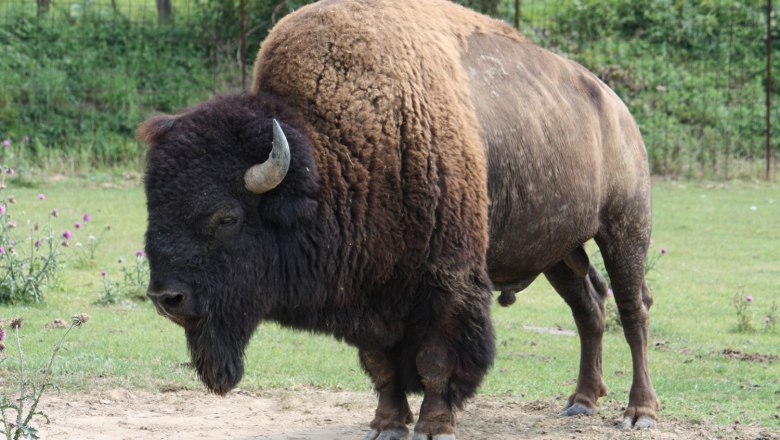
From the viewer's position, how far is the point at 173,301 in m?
5.14

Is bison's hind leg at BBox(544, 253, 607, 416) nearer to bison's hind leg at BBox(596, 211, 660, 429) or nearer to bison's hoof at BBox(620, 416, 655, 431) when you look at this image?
bison's hind leg at BBox(596, 211, 660, 429)

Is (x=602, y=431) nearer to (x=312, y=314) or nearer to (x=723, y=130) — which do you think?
(x=312, y=314)

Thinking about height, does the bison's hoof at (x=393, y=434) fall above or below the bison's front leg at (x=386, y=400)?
below

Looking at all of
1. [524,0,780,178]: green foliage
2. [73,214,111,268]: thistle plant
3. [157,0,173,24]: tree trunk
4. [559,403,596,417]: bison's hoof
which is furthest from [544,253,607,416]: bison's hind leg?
[157,0,173,24]: tree trunk

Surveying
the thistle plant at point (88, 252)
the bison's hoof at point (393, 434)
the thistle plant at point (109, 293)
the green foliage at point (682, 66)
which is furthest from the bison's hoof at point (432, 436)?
the green foliage at point (682, 66)

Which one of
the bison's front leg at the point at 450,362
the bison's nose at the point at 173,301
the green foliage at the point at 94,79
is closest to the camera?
the bison's nose at the point at 173,301

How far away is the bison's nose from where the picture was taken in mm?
5074

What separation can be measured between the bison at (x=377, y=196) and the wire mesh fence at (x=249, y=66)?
444 inches

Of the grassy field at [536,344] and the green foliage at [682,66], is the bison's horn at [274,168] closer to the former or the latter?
the grassy field at [536,344]

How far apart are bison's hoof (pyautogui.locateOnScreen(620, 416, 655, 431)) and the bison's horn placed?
8.80 ft

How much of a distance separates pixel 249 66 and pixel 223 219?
560 inches

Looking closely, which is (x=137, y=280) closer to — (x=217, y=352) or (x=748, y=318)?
(x=217, y=352)

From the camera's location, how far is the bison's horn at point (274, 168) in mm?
5129

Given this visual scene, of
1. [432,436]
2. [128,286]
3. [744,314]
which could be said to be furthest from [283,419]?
[744,314]
